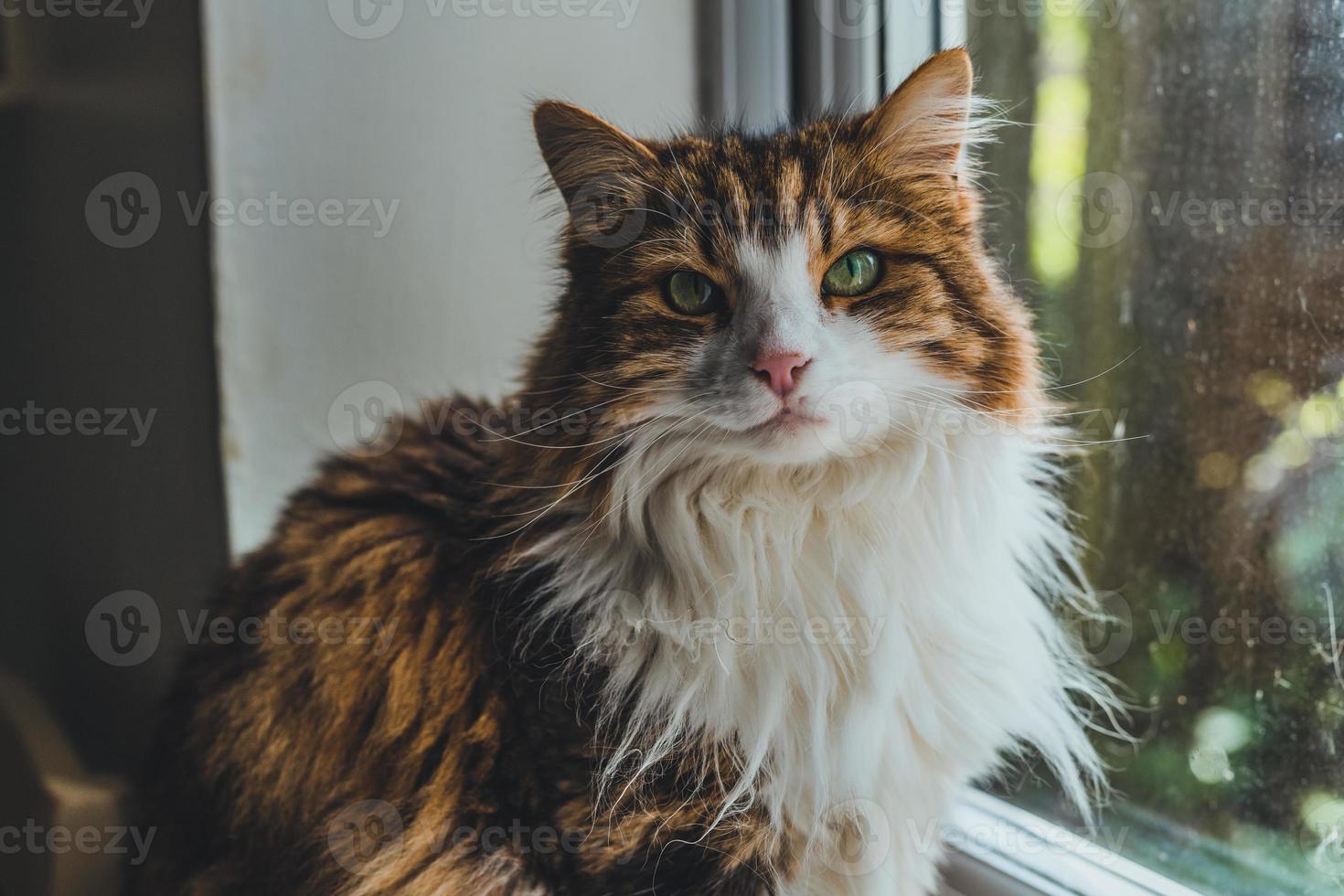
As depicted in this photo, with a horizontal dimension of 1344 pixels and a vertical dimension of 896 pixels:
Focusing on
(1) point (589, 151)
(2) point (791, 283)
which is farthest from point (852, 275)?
(1) point (589, 151)

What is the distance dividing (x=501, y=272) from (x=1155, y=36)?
1163 mm

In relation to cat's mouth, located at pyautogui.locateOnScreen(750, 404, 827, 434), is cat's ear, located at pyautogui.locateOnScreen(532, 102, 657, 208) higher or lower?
higher

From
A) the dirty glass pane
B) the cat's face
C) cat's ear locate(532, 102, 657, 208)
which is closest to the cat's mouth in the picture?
the cat's face

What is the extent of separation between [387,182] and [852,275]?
38.8 inches

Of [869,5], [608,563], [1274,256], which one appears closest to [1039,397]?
[1274,256]

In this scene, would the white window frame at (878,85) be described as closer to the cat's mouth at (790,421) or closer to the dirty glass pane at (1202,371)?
the dirty glass pane at (1202,371)

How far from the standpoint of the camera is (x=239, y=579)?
4.38 feet

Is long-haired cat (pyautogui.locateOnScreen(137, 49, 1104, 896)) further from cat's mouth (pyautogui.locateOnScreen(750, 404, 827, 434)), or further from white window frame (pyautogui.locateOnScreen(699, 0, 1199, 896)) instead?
white window frame (pyautogui.locateOnScreen(699, 0, 1199, 896))

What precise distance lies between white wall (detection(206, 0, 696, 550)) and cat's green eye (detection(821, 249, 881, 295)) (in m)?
0.47

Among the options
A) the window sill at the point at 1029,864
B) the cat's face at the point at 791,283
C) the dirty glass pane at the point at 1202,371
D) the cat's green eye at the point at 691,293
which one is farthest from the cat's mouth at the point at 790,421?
the window sill at the point at 1029,864

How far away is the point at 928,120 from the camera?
1133 millimetres

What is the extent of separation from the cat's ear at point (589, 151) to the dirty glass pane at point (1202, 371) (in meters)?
0.56

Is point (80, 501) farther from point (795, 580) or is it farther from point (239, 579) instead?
point (795, 580)

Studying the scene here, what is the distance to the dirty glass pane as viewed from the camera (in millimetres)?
1101
